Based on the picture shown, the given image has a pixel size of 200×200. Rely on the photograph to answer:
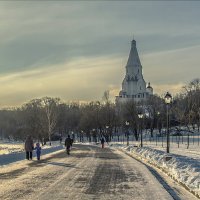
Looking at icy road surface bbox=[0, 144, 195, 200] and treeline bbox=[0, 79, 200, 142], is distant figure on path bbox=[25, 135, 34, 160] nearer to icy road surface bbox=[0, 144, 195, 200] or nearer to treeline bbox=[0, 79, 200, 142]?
icy road surface bbox=[0, 144, 195, 200]

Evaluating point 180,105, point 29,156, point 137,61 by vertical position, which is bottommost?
point 29,156

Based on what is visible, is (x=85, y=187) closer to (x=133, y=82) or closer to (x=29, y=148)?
(x=29, y=148)

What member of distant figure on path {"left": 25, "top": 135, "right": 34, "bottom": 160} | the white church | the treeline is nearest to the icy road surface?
distant figure on path {"left": 25, "top": 135, "right": 34, "bottom": 160}

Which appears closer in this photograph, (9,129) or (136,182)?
(136,182)

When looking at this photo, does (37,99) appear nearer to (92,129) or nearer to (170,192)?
(92,129)

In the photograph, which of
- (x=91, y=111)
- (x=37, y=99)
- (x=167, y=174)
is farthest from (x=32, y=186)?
(x=37, y=99)

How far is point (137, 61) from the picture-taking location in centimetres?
18738

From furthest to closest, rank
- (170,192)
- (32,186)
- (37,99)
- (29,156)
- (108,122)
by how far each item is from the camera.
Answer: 1. (37,99)
2. (108,122)
3. (29,156)
4. (32,186)
5. (170,192)

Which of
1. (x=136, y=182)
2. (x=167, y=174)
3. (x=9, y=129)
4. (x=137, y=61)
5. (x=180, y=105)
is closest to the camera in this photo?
(x=136, y=182)

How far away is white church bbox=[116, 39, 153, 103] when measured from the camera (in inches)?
7338

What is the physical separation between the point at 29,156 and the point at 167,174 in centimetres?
1682

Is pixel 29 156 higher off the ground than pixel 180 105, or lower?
lower

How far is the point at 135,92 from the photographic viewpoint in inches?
7451

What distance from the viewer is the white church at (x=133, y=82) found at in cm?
18638
